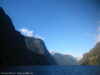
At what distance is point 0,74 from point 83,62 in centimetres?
3200

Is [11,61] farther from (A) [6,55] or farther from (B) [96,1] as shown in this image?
(B) [96,1]

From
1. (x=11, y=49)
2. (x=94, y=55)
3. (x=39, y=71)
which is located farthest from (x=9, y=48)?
(x=94, y=55)

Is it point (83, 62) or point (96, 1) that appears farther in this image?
point (83, 62)

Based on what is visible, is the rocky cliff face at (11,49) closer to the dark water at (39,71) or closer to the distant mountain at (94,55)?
the dark water at (39,71)

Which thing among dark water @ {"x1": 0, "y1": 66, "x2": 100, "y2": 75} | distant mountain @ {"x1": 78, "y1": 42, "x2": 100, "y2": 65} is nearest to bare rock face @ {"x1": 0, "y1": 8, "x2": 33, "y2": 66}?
dark water @ {"x1": 0, "y1": 66, "x2": 100, "y2": 75}

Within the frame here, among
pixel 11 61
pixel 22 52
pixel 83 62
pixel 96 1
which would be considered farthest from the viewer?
pixel 83 62

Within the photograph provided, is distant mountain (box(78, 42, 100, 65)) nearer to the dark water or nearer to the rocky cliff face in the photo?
the dark water

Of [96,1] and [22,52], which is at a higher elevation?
[96,1]

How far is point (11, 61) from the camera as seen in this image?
2320 cm

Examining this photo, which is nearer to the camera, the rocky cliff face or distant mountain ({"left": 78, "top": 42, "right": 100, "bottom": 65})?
the rocky cliff face

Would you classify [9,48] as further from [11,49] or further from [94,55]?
[94,55]

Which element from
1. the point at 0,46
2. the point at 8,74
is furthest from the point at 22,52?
the point at 8,74

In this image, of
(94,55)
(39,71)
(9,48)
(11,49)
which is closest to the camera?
(39,71)

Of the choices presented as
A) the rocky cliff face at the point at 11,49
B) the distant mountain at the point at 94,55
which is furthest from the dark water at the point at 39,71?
the distant mountain at the point at 94,55
